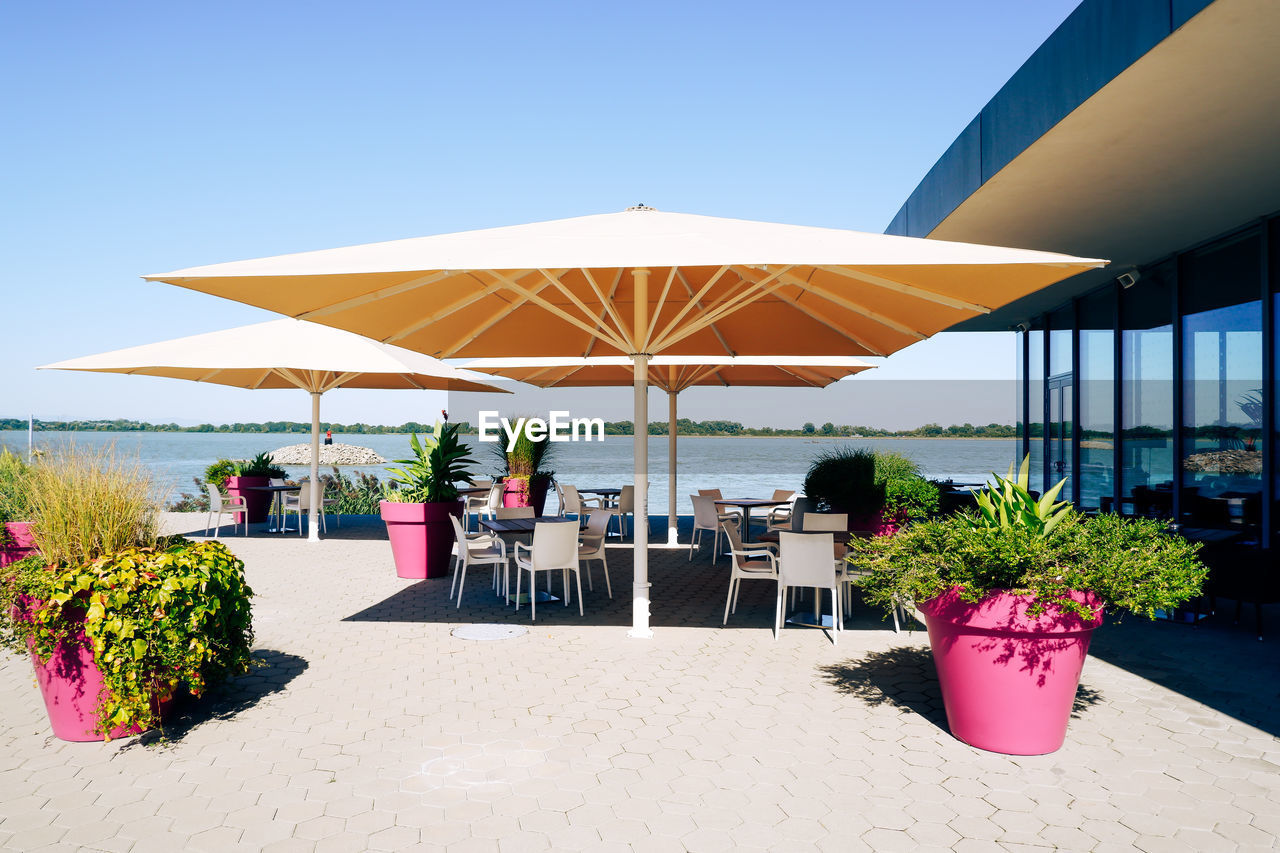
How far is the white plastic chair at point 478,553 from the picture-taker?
691 centimetres

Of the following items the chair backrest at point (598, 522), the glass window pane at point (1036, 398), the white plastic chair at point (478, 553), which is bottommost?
the white plastic chair at point (478, 553)

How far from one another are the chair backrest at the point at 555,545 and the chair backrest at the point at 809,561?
6.02ft

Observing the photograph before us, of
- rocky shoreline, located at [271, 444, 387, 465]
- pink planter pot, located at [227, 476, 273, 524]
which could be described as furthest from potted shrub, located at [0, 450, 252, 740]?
rocky shoreline, located at [271, 444, 387, 465]

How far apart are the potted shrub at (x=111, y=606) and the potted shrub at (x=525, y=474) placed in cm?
898

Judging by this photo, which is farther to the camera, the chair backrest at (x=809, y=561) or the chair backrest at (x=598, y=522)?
the chair backrest at (x=598, y=522)

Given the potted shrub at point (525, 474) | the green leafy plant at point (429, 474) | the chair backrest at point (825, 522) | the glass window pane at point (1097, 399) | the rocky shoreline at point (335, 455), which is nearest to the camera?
the chair backrest at point (825, 522)

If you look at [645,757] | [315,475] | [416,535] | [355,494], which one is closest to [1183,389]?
[645,757]

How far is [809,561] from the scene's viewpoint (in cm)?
570

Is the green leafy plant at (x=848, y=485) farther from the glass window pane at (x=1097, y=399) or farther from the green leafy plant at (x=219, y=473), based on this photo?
the green leafy plant at (x=219, y=473)

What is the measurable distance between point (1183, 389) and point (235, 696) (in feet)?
29.8

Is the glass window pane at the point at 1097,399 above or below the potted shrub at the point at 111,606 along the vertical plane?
above

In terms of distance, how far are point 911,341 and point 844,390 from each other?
73.8m

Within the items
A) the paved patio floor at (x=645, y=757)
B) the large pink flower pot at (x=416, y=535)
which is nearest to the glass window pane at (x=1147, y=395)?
the paved patio floor at (x=645, y=757)

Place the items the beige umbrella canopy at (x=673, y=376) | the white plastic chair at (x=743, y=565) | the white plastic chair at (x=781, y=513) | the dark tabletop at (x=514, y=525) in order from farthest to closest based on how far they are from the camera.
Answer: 1. the beige umbrella canopy at (x=673, y=376)
2. the white plastic chair at (x=781, y=513)
3. the dark tabletop at (x=514, y=525)
4. the white plastic chair at (x=743, y=565)
